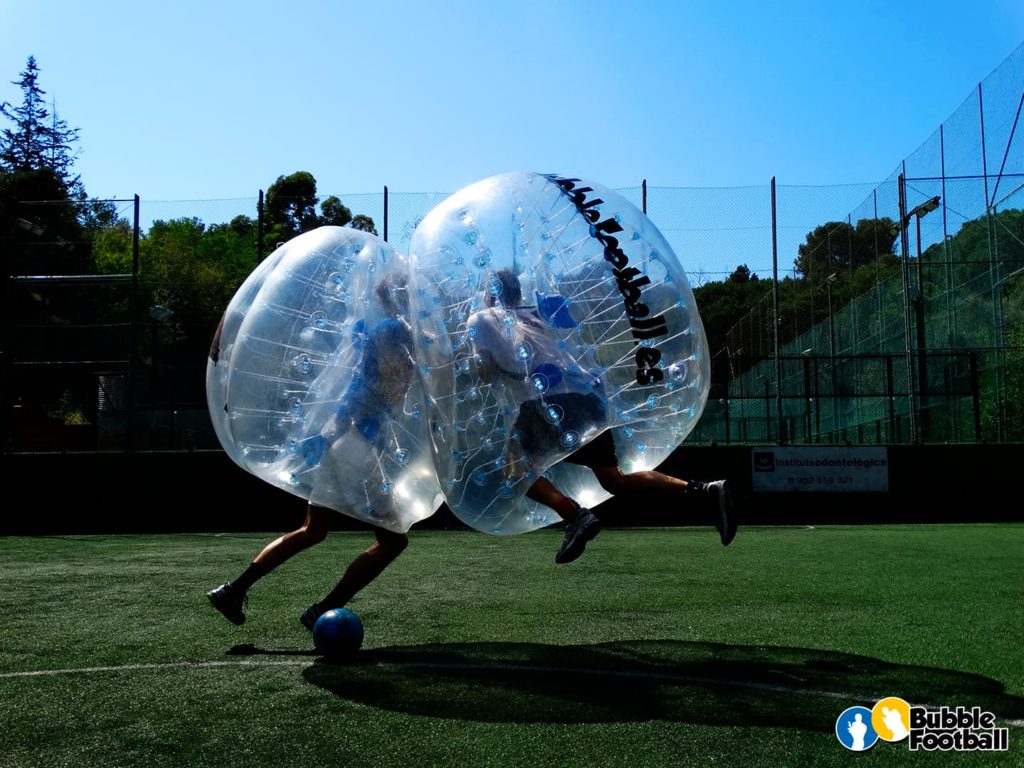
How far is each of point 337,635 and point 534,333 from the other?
175 cm

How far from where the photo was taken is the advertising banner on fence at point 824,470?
18156 millimetres

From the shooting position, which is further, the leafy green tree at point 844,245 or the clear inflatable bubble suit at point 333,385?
the leafy green tree at point 844,245

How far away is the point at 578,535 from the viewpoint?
493 cm

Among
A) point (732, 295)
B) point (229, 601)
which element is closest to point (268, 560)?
point (229, 601)

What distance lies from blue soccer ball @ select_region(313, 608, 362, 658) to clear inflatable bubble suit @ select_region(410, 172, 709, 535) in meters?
0.77

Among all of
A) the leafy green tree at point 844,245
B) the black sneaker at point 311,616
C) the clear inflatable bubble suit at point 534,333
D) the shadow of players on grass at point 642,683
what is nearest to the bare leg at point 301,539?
the black sneaker at point 311,616

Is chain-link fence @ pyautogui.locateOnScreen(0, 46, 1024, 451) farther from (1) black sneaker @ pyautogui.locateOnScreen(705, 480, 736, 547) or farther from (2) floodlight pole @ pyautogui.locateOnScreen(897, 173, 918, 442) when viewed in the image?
(1) black sneaker @ pyautogui.locateOnScreen(705, 480, 736, 547)

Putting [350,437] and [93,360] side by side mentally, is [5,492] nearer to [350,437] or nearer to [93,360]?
[93,360]

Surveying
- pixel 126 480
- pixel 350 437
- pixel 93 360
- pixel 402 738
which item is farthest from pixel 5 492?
pixel 402 738

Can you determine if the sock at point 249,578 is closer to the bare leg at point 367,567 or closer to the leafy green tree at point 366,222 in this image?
the bare leg at point 367,567

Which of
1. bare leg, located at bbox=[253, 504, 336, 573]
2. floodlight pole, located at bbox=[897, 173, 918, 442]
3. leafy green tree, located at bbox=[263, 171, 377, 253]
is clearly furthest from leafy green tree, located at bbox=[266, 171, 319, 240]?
bare leg, located at bbox=[253, 504, 336, 573]

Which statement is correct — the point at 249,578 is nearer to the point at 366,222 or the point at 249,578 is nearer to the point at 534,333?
the point at 534,333

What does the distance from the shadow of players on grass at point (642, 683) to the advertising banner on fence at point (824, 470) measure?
13327 millimetres

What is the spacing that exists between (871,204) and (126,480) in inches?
642
